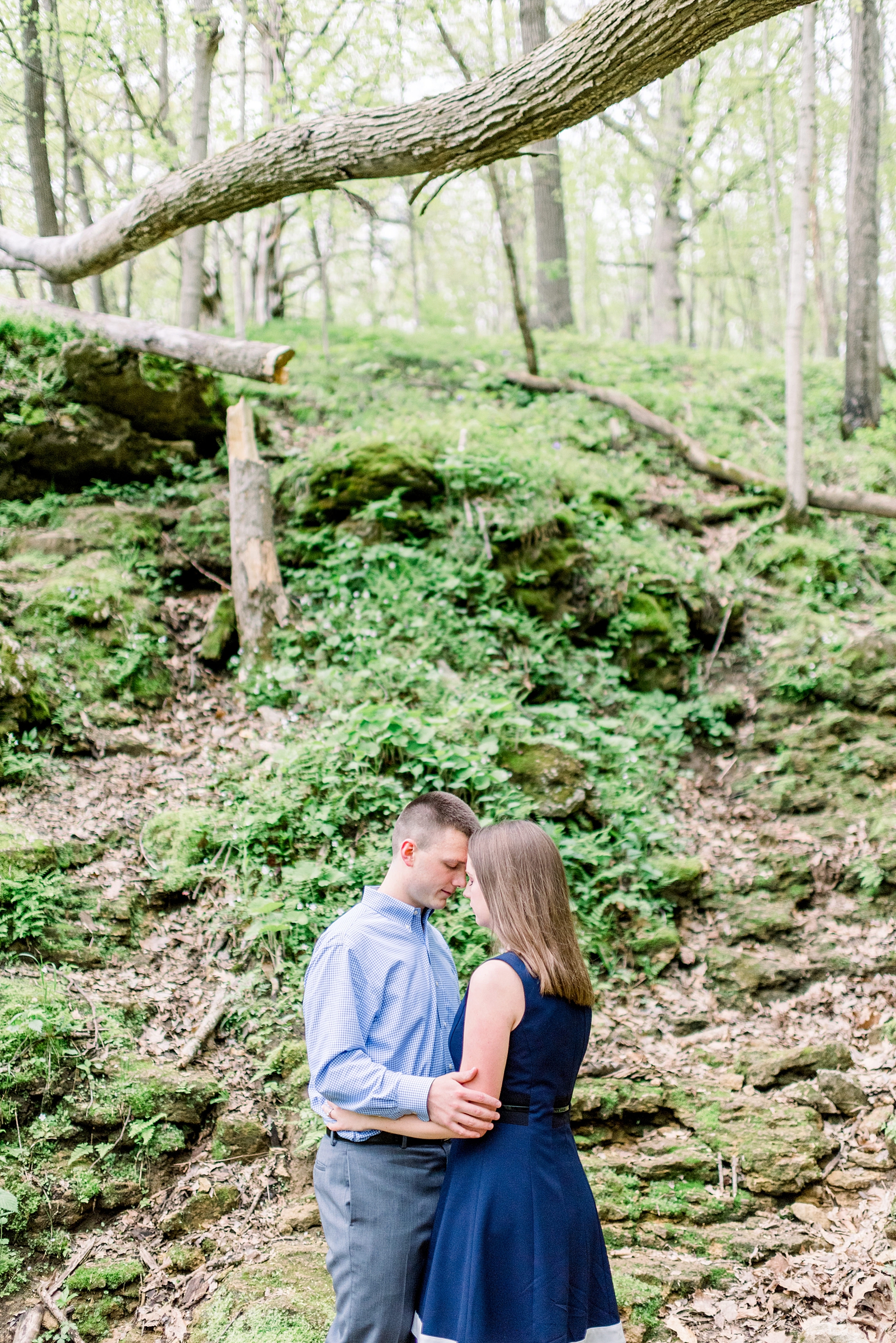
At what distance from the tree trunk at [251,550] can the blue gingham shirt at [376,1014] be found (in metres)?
4.57

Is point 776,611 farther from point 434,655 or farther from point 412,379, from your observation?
point 412,379

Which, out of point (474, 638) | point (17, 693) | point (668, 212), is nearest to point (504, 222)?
point (474, 638)

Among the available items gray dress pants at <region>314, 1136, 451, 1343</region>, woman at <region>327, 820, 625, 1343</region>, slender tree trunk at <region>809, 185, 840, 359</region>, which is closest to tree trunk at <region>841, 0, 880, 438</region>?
slender tree trunk at <region>809, 185, 840, 359</region>

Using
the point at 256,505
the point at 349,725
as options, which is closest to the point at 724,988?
the point at 349,725

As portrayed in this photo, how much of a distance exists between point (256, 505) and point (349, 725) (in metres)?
2.79

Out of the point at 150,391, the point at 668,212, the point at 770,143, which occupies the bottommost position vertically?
the point at 150,391

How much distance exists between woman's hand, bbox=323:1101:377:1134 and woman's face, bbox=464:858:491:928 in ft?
Answer: 2.06

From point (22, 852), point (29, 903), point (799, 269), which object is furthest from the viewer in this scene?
point (799, 269)

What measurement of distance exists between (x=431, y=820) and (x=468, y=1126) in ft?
2.82

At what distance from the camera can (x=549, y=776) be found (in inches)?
231

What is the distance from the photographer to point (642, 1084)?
430cm

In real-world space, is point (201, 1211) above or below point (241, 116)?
below

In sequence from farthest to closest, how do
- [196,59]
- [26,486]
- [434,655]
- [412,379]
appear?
1. [412,379]
2. [196,59]
3. [26,486]
4. [434,655]

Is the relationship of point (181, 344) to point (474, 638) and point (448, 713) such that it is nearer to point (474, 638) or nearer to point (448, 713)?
point (474, 638)
